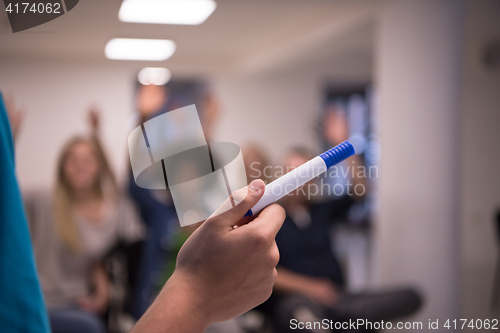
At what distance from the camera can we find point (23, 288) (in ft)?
0.68

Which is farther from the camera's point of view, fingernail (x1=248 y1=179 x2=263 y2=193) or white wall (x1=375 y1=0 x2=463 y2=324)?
white wall (x1=375 y1=0 x2=463 y2=324)

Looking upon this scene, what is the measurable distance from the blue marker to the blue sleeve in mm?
137

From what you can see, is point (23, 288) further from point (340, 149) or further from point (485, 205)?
point (485, 205)

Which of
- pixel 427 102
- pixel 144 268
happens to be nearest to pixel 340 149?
pixel 144 268

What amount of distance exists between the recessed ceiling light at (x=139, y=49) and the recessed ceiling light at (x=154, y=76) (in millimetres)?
28

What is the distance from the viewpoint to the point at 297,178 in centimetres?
25

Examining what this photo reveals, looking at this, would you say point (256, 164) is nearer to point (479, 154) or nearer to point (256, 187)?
point (256, 187)

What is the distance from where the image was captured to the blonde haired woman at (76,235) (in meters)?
0.62

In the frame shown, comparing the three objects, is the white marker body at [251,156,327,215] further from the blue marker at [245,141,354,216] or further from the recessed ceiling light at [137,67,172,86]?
the recessed ceiling light at [137,67,172,86]

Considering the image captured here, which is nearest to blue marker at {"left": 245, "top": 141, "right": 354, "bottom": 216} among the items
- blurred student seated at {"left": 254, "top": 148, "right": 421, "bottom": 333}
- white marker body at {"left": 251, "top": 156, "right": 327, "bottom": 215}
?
white marker body at {"left": 251, "top": 156, "right": 327, "bottom": 215}

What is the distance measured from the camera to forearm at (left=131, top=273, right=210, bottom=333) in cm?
23

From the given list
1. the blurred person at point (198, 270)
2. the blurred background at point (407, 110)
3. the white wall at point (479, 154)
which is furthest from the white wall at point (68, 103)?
the white wall at point (479, 154)

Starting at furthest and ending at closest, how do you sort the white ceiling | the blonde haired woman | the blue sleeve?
the blonde haired woman
the white ceiling
the blue sleeve

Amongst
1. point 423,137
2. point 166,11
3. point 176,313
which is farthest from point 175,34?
point 423,137
